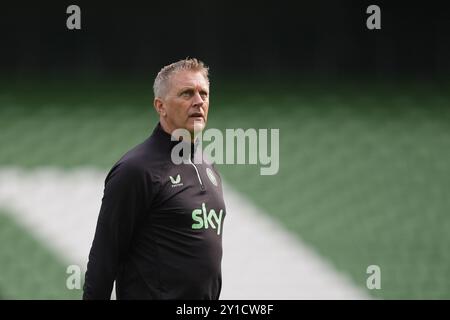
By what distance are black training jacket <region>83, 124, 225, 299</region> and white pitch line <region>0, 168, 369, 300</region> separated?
341cm

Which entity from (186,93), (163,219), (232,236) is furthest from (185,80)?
(232,236)

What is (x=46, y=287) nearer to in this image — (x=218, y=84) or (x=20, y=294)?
(x=20, y=294)

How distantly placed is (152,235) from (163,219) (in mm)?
61

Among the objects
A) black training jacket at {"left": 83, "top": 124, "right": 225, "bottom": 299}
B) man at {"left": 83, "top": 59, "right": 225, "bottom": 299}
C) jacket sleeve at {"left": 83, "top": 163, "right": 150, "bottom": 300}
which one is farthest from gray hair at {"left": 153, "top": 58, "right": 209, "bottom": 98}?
jacket sleeve at {"left": 83, "top": 163, "right": 150, "bottom": 300}

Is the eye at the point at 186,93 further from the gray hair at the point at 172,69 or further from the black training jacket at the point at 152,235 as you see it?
the black training jacket at the point at 152,235

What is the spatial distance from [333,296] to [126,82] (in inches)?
120

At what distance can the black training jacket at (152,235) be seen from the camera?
2303mm

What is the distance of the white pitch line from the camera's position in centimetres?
581

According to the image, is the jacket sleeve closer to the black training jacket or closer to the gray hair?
the black training jacket

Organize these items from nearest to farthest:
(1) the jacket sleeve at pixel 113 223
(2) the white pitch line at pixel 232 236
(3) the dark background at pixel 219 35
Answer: (1) the jacket sleeve at pixel 113 223
(2) the white pitch line at pixel 232 236
(3) the dark background at pixel 219 35

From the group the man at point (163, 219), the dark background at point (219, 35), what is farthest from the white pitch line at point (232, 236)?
the man at point (163, 219)
